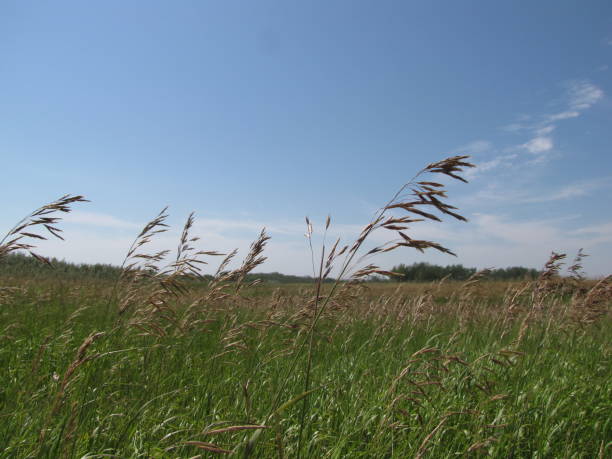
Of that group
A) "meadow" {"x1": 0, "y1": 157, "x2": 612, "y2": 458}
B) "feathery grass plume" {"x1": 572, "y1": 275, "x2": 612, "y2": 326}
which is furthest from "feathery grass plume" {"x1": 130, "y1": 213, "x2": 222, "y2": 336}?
"feathery grass plume" {"x1": 572, "y1": 275, "x2": 612, "y2": 326}

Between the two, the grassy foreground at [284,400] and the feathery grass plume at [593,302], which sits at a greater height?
the feathery grass plume at [593,302]

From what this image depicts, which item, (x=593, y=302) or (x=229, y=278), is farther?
(x=593, y=302)

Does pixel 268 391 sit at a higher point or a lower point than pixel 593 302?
lower

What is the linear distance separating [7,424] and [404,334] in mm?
5454

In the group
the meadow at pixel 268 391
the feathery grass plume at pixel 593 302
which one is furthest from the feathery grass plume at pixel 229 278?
the feathery grass plume at pixel 593 302

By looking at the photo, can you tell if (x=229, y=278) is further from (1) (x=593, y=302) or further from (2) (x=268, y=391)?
(1) (x=593, y=302)

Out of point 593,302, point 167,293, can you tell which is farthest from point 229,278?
point 593,302

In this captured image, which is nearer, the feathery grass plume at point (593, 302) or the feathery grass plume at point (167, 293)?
the feathery grass plume at point (167, 293)

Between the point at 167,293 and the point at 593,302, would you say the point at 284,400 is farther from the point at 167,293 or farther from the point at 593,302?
the point at 593,302

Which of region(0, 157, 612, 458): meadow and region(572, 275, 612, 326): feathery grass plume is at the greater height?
region(572, 275, 612, 326): feathery grass plume

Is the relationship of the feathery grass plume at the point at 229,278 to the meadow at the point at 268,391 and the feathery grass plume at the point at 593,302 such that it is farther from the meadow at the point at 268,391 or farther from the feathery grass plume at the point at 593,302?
the feathery grass plume at the point at 593,302

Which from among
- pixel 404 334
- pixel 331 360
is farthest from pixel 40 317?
pixel 404 334

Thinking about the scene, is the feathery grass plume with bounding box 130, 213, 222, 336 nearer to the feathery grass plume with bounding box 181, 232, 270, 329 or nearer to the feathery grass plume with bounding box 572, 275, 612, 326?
the feathery grass plume with bounding box 181, 232, 270, 329

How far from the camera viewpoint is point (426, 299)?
16.2 ft
